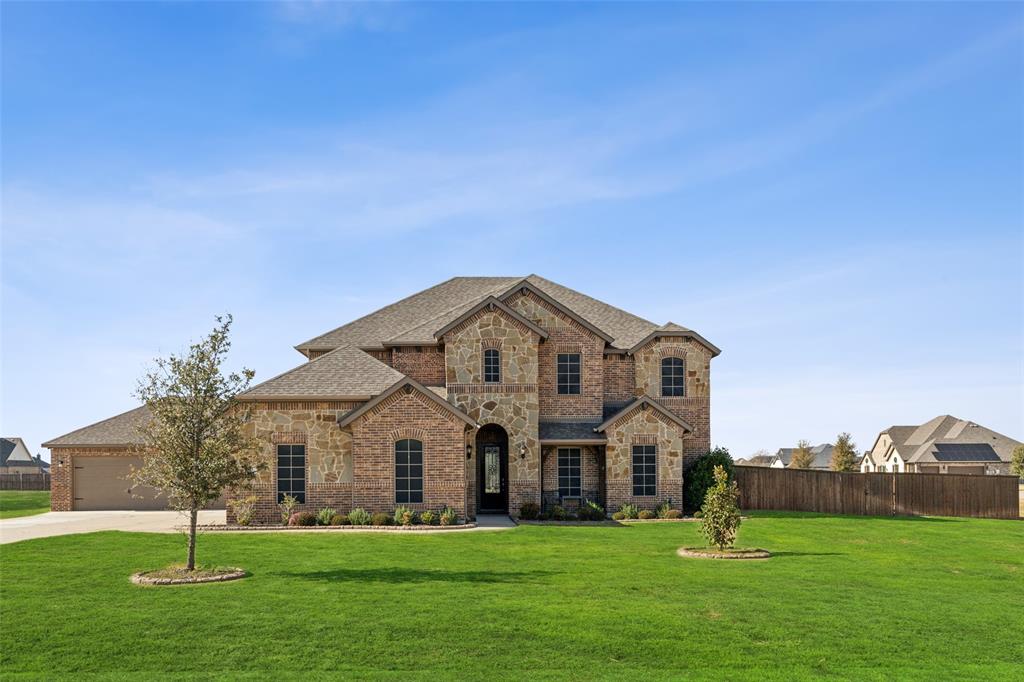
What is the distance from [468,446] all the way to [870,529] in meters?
13.4

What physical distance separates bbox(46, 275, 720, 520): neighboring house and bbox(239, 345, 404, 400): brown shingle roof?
6 centimetres

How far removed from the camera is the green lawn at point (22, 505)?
3588 cm

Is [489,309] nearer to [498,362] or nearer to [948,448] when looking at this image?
[498,362]

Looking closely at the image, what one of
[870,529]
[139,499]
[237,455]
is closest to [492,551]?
[237,455]

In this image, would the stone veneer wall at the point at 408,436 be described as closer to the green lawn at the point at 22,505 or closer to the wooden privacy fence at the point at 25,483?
the green lawn at the point at 22,505

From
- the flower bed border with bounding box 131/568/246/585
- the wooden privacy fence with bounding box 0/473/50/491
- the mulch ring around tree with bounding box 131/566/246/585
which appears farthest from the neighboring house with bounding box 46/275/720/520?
the wooden privacy fence with bounding box 0/473/50/491

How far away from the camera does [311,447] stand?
28.2 m

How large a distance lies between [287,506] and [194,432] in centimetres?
1013

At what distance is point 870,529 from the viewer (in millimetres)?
28172

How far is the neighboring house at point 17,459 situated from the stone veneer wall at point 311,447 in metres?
69.1

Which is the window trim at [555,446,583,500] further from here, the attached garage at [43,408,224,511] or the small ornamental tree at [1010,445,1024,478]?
the small ornamental tree at [1010,445,1024,478]

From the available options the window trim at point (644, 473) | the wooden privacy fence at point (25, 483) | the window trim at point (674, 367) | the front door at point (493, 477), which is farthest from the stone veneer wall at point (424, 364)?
the wooden privacy fence at point (25, 483)

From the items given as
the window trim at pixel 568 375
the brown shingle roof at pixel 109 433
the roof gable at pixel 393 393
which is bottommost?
the brown shingle roof at pixel 109 433

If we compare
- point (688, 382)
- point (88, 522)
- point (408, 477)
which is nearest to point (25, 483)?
point (88, 522)
